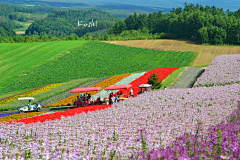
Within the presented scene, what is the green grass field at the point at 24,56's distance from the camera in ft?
242

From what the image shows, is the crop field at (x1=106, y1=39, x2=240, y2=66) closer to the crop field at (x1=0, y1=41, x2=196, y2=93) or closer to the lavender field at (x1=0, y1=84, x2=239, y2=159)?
the crop field at (x1=0, y1=41, x2=196, y2=93)

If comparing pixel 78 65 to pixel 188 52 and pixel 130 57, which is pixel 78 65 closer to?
pixel 130 57

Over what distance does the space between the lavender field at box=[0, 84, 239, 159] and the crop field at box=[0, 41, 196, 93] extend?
49.0m

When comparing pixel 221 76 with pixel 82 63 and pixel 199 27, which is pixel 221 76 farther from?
pixel 199 27

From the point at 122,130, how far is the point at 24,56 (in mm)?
89077

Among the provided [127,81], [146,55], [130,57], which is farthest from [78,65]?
[127,81]

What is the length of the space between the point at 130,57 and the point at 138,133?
7747 cm

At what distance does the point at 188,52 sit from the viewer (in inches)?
3588

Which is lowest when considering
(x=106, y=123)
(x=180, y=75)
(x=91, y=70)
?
(x=91, y=70)

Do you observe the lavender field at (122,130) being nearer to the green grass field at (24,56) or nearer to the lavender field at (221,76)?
the lavender field at (221,76)

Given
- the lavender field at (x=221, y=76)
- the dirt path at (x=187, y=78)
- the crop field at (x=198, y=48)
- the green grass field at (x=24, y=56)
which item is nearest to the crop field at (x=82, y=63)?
the green grass field at (x=24, y=56)

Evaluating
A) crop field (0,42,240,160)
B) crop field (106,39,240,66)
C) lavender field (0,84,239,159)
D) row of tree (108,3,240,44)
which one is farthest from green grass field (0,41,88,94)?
row of tree (108,3,240,44)

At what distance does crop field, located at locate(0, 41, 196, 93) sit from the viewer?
224 ft

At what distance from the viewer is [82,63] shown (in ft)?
271
